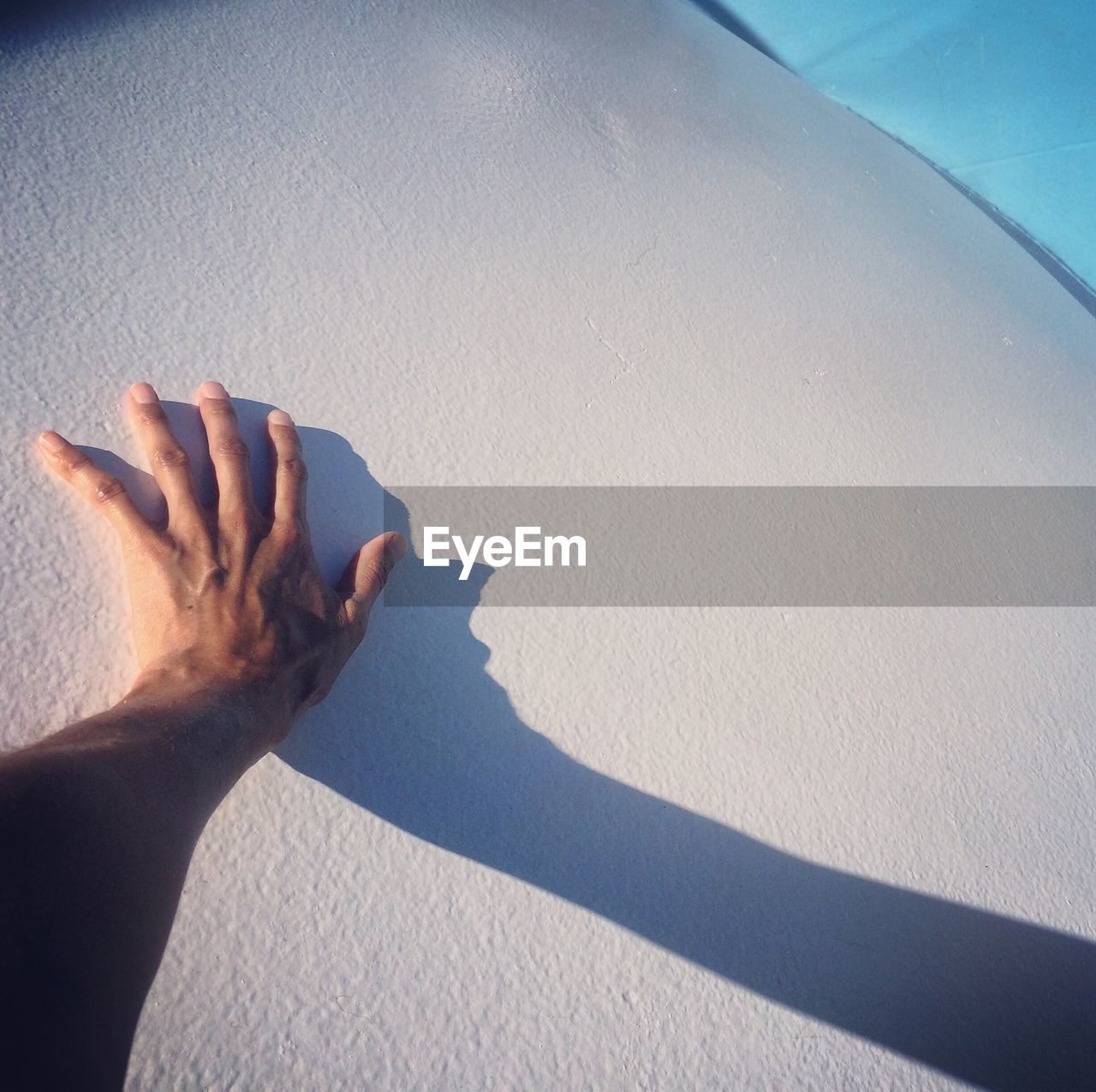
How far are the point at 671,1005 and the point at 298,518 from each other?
579 millimetres

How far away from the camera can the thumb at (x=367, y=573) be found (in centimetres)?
64

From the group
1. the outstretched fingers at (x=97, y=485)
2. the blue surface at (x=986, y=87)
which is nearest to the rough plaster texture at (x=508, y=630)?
the outstretched fingers at (x=97, y=485)

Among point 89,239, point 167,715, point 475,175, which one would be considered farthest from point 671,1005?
point 475,175

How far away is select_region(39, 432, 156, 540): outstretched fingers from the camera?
571 mm

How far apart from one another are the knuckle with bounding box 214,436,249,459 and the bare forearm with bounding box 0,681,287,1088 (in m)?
0.25

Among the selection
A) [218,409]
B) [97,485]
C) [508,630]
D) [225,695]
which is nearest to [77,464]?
[97,485]

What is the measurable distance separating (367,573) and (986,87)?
7.76ft

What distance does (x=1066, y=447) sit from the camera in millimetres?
1277

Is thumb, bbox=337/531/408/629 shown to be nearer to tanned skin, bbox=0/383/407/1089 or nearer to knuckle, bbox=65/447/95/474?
tanned skin, bbox=0/383/407/1089

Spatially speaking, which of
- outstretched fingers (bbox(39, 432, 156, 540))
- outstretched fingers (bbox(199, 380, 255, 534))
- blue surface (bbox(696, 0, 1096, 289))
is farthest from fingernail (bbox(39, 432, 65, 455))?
blue surface (bbox(696, 0, 1096, 289))

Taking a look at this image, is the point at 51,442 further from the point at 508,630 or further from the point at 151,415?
the point at 508,630

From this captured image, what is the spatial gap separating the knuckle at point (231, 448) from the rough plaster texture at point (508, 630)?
89 mm

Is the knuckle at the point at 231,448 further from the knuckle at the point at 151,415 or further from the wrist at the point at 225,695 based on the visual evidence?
the wrist at the point at 225,695

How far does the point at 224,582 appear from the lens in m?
0.57
